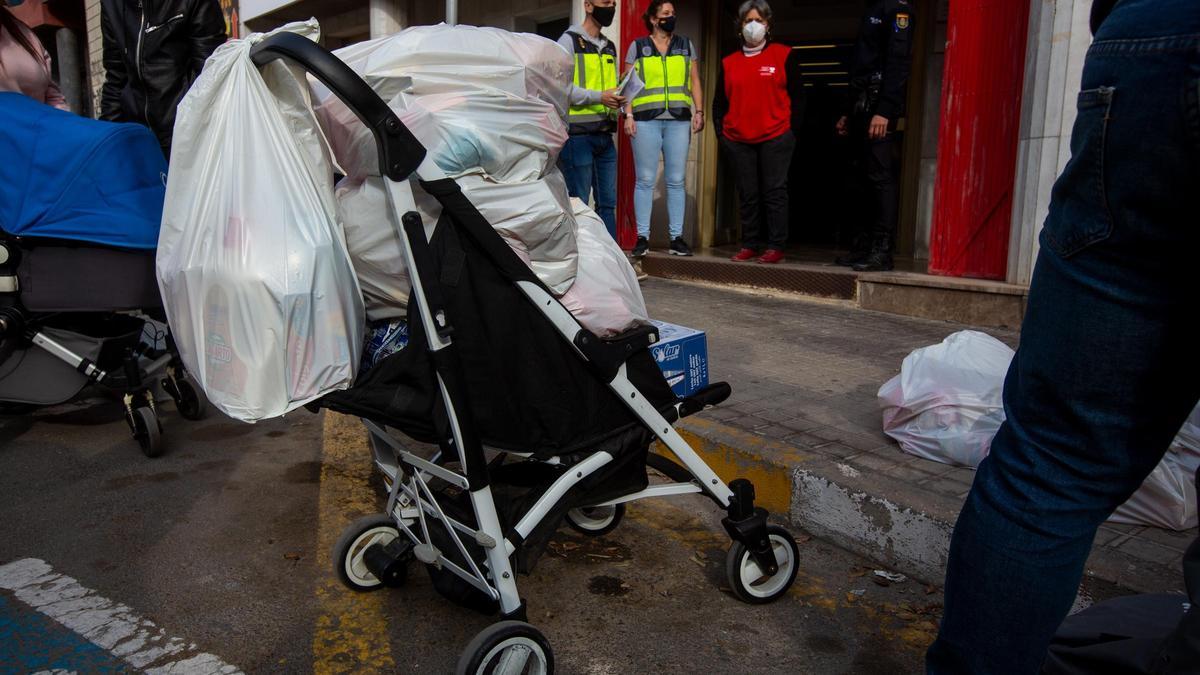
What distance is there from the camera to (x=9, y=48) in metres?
4.07

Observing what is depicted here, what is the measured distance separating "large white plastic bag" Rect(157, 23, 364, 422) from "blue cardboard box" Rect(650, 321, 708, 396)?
4.59ft

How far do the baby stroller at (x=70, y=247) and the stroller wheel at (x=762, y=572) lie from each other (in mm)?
2503

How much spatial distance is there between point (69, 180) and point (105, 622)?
5.97ft

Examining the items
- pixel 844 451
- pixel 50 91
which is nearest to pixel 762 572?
pixel 844 451

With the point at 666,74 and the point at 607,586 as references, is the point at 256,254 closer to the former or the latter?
the point at 607,586

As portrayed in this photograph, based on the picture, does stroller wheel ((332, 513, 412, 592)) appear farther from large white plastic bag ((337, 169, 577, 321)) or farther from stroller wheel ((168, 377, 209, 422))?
stroller wheel ((168, 377, 209, 422))

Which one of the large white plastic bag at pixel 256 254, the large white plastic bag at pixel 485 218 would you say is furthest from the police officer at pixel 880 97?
the large white plastic bag at pixel 256 254

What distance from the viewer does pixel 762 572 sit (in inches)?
100

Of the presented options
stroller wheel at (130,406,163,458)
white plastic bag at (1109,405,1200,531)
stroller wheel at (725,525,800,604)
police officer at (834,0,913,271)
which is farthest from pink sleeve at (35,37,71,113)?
white plastic bag at (1109,405,1200,531)

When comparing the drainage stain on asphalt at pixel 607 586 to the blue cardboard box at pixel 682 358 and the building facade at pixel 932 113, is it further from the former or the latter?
the building facade at pixel 932 113

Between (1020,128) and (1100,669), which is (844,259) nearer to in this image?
(1020,128)

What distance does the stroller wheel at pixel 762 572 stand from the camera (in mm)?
2494

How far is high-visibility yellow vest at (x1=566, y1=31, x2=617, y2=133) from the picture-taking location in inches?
253

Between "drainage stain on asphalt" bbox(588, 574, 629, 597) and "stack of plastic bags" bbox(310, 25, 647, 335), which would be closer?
"stack of plastic bags" bbox(310, 25, 647, 335)
